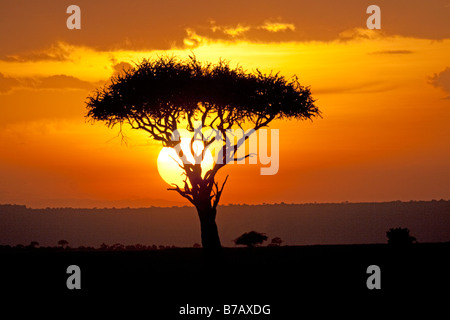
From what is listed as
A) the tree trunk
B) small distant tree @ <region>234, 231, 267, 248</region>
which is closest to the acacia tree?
the tree trunk

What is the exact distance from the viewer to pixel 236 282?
37969mm

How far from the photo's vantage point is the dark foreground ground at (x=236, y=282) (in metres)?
30.0

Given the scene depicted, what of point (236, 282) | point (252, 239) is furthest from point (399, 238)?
point (252, 239)

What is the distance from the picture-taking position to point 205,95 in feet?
151

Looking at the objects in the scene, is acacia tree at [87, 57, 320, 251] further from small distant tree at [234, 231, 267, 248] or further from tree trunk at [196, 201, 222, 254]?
small distant tree at [234, 231, 267, 248]

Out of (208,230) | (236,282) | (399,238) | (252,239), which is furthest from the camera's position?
(252,239)

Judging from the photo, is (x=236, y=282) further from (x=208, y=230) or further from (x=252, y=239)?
(x=252, y=239)

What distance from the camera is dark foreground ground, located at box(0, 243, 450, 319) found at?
3003 centimetres

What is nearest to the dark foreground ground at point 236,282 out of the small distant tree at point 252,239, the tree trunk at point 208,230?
the tree trunk at point 208,230
